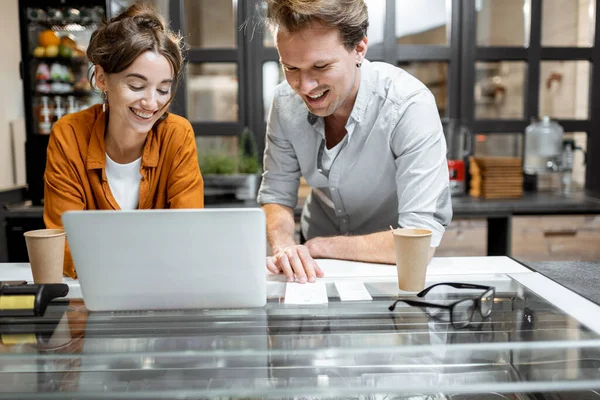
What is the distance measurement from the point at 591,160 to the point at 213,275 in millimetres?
3255

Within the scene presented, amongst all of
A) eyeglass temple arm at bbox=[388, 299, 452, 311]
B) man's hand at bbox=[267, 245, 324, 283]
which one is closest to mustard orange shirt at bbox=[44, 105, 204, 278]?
man's hand at bbox=[267, 245, 324, 283]

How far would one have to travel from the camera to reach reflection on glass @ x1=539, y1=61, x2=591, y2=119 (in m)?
3.58

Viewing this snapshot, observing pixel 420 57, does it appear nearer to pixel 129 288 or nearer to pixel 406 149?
pixel 406 149

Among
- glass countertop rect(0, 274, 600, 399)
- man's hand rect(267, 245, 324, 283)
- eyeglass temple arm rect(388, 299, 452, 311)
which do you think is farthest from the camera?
man's hand rect(267, 245, 324, 283)

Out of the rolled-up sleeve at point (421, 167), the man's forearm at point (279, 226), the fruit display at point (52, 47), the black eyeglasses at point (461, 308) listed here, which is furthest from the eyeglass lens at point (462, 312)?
the fruit display at point (52, 47)

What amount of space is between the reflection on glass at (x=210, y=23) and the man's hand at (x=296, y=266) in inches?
93.7

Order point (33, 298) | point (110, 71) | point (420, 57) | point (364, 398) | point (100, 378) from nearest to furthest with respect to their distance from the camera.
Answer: point (100, 378)
point (364, 398)
point (33, 298)
point (110, 71)
point (420, 57)

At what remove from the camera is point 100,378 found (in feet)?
2.48

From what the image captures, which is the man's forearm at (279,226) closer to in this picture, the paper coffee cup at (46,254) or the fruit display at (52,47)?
the paper coffee cup at (46,254)

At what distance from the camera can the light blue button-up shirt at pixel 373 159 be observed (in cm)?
160

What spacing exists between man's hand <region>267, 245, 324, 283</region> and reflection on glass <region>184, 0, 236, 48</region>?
238cm

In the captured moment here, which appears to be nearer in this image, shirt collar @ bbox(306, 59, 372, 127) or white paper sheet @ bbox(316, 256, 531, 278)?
white paper sheet @ bbox(316, 256, 531, 278)

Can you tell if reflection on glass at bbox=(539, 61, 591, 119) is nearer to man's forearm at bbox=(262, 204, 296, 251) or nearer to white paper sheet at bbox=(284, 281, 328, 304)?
man's forearm at bbox=(262, 204, 296, 251)

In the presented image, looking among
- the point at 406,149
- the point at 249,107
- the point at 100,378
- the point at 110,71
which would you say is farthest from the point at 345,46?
the point at 249,107
